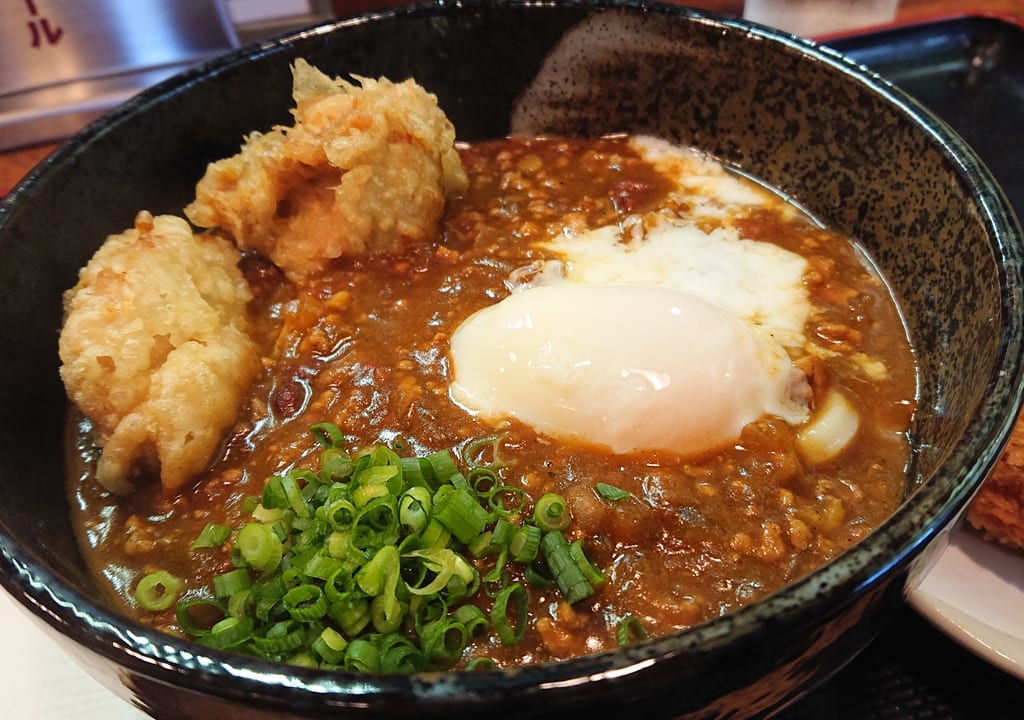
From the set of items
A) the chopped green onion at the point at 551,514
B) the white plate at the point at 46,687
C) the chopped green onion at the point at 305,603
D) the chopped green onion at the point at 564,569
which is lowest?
the white plate at the point at 46,687

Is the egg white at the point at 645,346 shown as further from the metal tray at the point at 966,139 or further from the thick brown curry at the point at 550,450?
the metal tray at the point at 966,139

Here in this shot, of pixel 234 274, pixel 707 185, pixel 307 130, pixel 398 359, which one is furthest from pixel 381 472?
pixel 707 185

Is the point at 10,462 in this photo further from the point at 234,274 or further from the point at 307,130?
the point at 307,130

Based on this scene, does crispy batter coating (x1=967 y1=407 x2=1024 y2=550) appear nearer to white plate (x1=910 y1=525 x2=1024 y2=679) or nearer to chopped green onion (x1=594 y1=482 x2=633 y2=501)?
white plate (x1=910 y1=525 x2=1024 y2=679)

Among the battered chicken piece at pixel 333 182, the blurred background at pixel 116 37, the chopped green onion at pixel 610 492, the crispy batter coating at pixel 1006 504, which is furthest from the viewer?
the blurred background at pixel 116 37

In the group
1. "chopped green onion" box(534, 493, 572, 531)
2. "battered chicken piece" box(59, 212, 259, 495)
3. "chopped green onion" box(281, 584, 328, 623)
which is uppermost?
"battered chicken piece" box(59, 212, 259, 495)

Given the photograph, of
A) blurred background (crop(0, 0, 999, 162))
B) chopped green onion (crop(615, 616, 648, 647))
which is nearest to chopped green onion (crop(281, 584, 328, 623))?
chopped green onion (crop(615, 616, 648, 647))

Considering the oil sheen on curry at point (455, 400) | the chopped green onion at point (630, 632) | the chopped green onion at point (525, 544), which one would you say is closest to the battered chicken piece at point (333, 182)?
the oil sheen on curry at point (455, 400)
